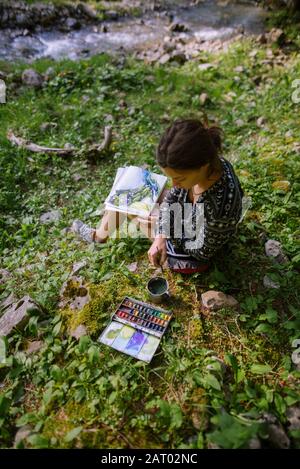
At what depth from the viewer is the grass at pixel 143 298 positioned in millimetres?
2154

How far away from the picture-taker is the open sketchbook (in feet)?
11.4

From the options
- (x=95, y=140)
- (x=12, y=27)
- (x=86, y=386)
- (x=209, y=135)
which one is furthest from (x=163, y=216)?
(x=12, y=27)

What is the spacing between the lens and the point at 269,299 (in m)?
2.78

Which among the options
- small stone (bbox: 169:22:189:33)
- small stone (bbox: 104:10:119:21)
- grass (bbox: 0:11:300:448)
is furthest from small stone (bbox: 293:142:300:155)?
small stone (bbox: 104:10:119:21)

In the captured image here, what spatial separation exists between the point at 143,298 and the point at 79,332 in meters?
0.58

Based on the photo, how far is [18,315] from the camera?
9.10 feet

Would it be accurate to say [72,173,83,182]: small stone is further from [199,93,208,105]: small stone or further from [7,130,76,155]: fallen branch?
[199,93,208,105]: small stone

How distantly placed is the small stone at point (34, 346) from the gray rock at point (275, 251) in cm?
203

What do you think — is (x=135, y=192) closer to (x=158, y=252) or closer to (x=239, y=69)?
(x=158, y=252)

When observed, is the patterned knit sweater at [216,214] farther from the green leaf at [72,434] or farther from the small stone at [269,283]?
the green leaf at [72,434]

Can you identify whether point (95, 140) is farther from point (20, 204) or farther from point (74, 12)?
point (74, 12)

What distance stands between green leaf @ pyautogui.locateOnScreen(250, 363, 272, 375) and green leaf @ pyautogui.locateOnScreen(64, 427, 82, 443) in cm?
115

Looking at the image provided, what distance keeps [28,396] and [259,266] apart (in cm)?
206

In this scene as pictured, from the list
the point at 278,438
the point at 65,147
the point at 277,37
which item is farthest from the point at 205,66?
the point at 278,438
